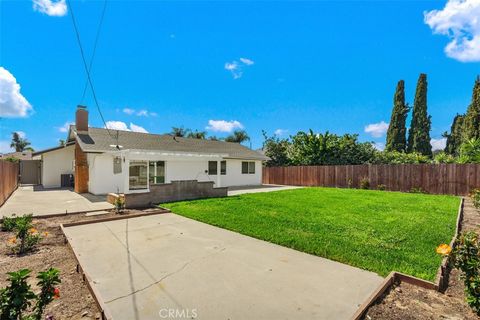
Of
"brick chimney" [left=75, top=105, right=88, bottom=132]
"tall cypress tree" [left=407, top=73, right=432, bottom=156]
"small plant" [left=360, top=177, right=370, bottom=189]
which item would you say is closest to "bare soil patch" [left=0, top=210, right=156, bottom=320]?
"brick chimney" [left=75, top=105, right=88, bottom=132]

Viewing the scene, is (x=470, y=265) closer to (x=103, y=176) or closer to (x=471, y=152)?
(x=103, y=176)

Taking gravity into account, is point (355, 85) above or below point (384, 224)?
above

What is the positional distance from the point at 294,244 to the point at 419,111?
35554 mm

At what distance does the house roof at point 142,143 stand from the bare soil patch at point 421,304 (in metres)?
14.1

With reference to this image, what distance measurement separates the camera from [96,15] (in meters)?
8.47

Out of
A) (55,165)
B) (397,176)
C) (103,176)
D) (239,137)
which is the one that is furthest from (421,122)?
(55,165)

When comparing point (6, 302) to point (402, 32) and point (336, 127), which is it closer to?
point (402, 32)

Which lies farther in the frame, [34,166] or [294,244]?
[34,166]

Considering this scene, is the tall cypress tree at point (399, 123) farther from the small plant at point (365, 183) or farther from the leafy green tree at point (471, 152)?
the small plant at point (365, 183)

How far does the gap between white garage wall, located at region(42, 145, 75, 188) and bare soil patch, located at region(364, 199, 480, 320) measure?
854 inches

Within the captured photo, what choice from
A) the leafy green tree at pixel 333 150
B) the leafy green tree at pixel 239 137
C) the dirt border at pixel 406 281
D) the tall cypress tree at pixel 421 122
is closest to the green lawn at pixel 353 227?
the dirt border at pixel 406 281

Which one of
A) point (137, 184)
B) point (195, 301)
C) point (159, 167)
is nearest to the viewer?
point (195, 301)

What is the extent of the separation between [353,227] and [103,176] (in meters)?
13.1

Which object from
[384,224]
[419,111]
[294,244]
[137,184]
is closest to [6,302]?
[294,244]
